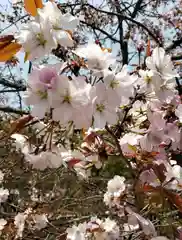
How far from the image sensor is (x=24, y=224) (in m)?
1.94

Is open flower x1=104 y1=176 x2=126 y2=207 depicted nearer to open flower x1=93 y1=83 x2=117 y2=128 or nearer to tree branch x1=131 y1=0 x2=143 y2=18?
open flower x1=93 y1=83 x2=117 y2=128

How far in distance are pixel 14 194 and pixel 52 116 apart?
148 inches

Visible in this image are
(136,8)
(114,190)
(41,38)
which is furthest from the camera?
(136,8)

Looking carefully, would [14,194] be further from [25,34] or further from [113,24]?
[25,34]

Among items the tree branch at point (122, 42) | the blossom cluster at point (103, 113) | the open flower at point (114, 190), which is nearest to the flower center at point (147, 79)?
the blossom cluster at point (103, 113)

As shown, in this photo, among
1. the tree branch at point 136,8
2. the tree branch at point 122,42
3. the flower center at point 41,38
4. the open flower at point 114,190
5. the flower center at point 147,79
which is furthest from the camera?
the tree branch at point 136,8

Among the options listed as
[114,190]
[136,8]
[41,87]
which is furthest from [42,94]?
[136,8]

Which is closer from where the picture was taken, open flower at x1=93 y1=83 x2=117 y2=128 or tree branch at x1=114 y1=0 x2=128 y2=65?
open flower at x1=93 y1=83 x2=117 y2=128

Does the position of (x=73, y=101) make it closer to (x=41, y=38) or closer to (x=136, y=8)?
(x=41, y=38)

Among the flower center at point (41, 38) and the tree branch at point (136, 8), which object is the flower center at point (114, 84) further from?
the tree branch at point (136, 8)

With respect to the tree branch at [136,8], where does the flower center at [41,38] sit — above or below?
below


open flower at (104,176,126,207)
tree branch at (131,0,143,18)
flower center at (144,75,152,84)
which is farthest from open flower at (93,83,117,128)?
tree branch at (131,0,143,18)

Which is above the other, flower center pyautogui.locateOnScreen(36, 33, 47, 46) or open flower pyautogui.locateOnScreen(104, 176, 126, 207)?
flower center pyautogui.locateOnScreen(36, 33, 47, 46)

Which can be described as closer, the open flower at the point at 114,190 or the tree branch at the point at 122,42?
the open flower at the point at 114,190
